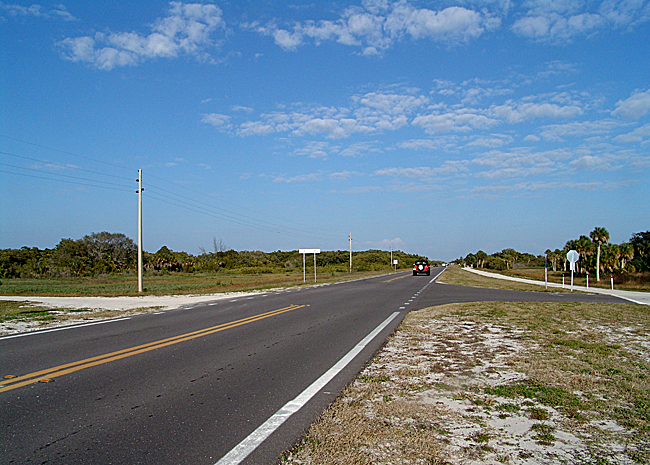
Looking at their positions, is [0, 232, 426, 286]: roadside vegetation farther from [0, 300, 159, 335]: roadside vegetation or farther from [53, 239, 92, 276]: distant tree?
[0, 300, 159, 335]: roadside vegetation

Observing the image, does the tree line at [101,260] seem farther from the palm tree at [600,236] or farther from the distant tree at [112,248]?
the palm tree at [600,236]

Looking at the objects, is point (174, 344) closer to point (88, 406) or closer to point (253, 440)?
point (88, 406)

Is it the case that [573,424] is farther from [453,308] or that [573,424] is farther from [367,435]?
[453,308]

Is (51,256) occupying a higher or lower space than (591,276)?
higher

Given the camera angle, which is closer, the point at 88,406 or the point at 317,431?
the point at 317,431

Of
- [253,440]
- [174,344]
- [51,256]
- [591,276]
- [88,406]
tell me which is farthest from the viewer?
[51,256]

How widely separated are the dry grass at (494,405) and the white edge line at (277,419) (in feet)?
1.35

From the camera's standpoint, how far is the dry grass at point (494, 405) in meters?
3.70

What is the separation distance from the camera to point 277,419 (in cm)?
461

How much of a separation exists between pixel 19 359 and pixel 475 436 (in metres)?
7.74

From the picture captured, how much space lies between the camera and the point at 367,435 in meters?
4.11

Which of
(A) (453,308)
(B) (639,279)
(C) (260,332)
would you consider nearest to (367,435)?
(C) (260,332)

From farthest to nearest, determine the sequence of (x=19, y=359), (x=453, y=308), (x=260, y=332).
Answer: (x=453, y=308) → (x=260, y=332) → (x=19, y=359)

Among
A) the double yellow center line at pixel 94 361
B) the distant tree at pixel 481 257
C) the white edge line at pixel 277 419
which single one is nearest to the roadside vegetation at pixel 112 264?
the double yellow center line at pixel 94 361
